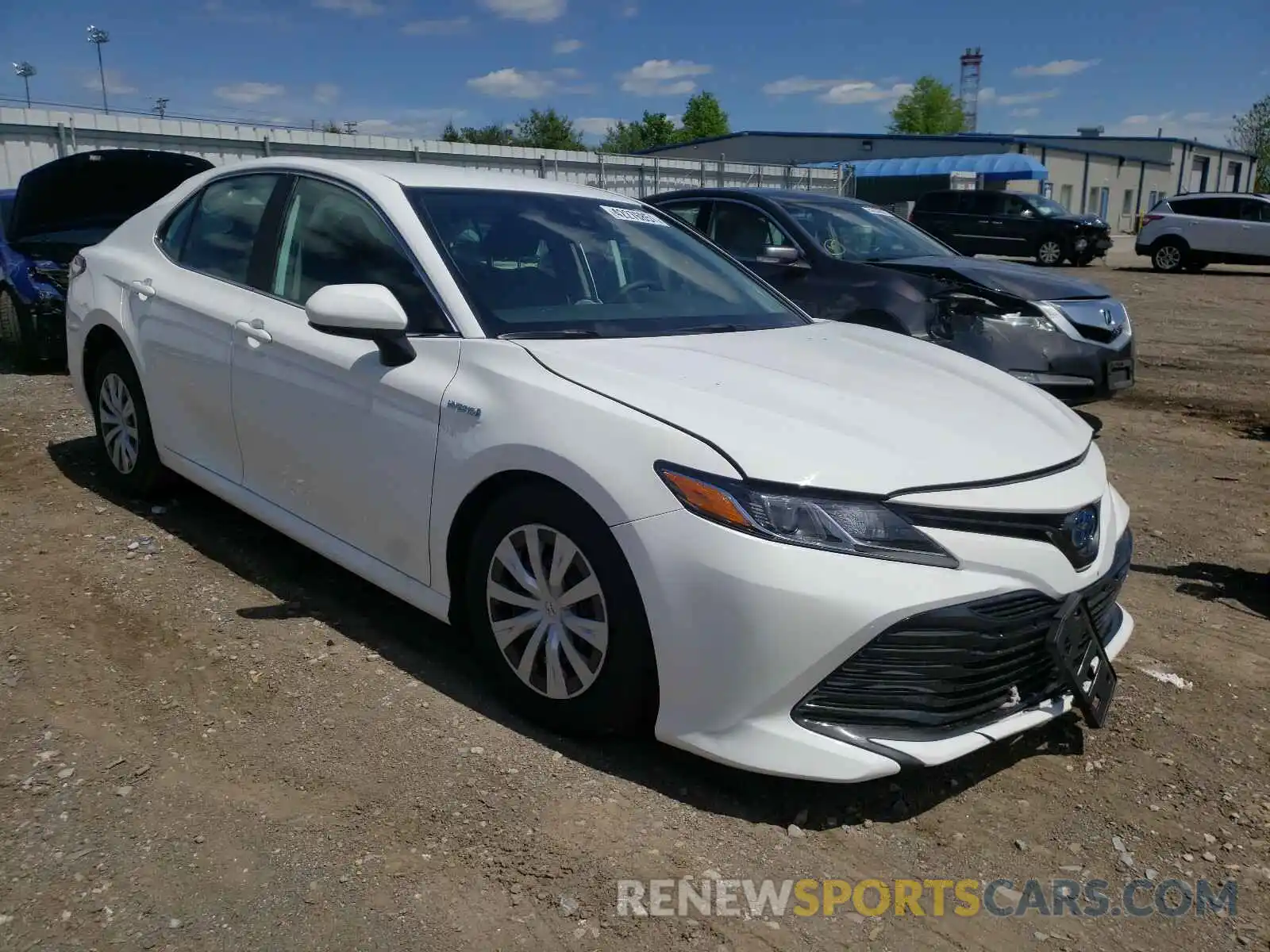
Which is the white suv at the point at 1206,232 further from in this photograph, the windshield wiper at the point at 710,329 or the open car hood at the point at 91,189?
the windshield wiper at the point at 710,329

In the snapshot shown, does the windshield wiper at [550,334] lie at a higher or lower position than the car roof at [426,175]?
lower

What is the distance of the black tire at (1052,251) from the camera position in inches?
984

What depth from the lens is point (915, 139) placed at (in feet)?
173

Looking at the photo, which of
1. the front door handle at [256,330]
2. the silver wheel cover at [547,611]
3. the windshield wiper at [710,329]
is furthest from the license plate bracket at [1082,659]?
the front door handle at [256,330]

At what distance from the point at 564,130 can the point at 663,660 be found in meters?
82.9

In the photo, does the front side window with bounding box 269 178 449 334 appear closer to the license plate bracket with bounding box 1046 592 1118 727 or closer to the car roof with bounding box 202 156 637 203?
the car roof with bounding box 202 156 637 203

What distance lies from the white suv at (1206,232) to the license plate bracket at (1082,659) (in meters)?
24.2

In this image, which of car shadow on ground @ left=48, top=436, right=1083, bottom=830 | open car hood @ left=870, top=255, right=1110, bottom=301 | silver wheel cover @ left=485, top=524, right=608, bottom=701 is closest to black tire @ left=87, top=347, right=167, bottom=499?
car shadow on ground @ left=48, top=436, right=1083, bottom=830

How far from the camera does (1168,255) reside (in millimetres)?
24172

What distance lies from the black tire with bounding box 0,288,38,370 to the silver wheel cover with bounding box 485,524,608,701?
6.74 meters

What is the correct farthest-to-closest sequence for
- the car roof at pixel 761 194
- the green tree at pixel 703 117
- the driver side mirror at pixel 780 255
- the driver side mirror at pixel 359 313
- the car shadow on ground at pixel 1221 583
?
the green tree at pixel 703 117
the car roof at pixel 761 194
the driver side mirror at pixel 780 255
the car shadow on ground at pixel 1221 583
the driver side mirror at pixel 359 313

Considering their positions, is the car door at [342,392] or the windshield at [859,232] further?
the windshield at [859,232]

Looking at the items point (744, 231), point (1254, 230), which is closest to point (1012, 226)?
point (1254, 230)

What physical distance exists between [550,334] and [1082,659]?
1.77 meters
